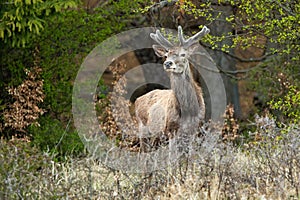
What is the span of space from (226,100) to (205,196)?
353 inches

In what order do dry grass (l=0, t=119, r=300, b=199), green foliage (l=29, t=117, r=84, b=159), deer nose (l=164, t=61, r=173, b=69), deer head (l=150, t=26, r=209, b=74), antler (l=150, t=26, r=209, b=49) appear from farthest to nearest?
1. green foliage (l=29, t=117, r=84, b=159)
2. antler (l=150, t=26, r=209, b=49)
3. deer head (l=150, t=26, r=209, b=74)
4. deer nose (l=164, t=61, r=173, b=69)
5. dry grass (l=0, t=119, r=300, b=199)

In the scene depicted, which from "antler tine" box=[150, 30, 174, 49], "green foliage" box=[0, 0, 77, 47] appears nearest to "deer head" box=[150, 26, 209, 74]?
"antler tine" box=[150, 30, 174, 49]

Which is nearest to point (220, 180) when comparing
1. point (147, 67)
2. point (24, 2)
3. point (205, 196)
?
point (205, 196)

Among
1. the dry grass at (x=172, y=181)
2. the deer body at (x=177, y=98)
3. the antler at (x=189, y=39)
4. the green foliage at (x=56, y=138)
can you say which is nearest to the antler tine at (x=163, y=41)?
the deer body at (x=177, y=98)

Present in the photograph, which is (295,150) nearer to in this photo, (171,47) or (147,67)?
(171,47)

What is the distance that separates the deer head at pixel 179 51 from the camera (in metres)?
9.13

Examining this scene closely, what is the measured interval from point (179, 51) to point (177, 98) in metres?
0.72

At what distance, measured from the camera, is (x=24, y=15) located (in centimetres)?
926

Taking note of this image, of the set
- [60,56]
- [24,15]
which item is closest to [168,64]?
[24,15]

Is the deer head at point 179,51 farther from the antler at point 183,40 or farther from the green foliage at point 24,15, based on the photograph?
the green foliage at point 24,15

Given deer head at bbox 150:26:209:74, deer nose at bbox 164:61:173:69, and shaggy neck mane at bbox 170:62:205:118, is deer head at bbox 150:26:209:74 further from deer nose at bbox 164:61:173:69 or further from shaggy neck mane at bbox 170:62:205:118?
shaggy neck mane at bbox 170:62:205:118

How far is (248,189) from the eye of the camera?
571 centimetres

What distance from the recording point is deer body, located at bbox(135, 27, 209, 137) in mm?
9109

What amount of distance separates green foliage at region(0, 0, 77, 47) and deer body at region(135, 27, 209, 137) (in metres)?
1.65
